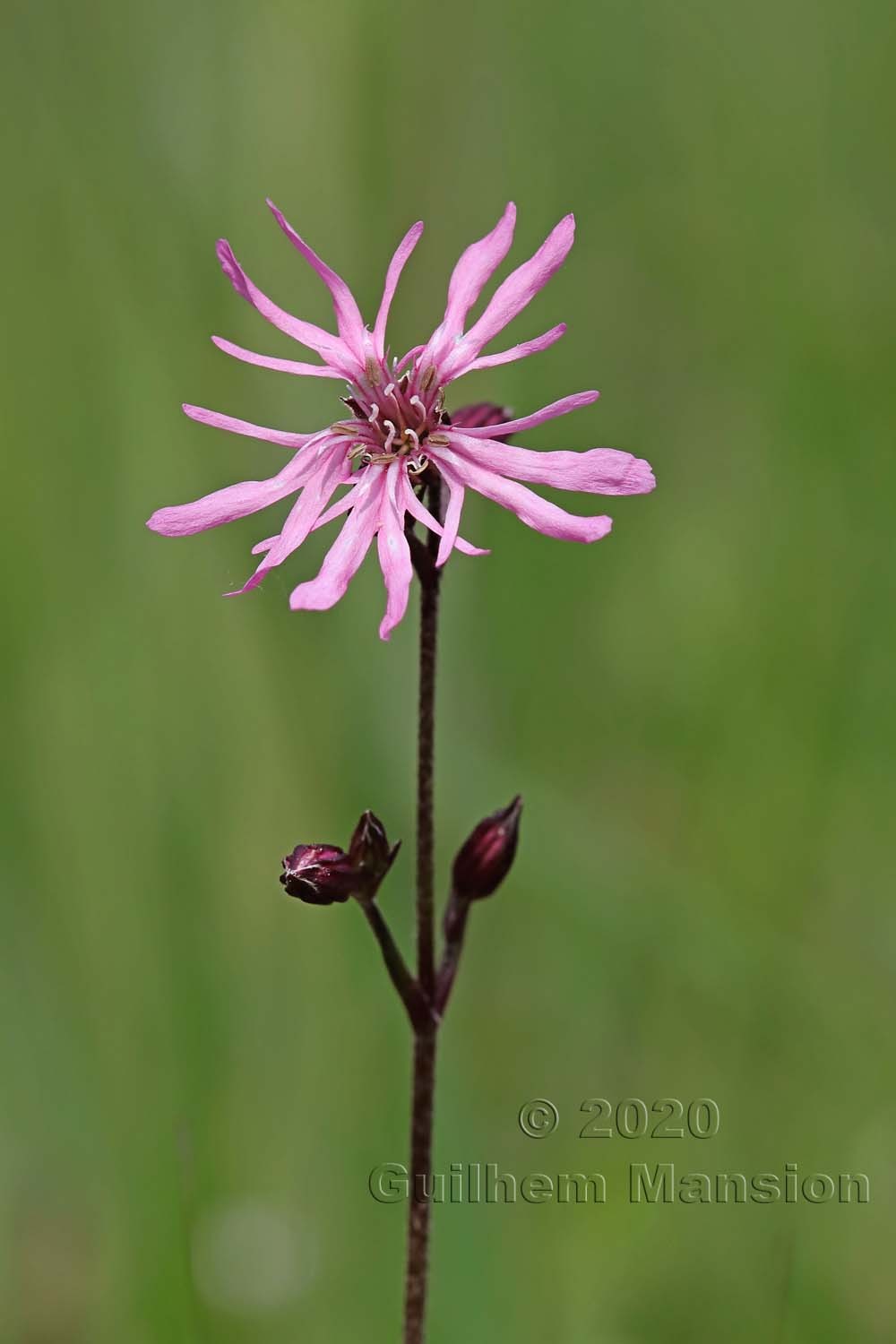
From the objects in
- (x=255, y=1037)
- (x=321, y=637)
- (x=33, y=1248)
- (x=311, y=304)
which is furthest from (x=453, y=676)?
(x=33, y=1248)

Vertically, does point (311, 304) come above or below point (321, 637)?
above

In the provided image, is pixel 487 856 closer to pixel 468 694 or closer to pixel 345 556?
pixel 345 556

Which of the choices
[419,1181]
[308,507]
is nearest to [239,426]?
[308,507]

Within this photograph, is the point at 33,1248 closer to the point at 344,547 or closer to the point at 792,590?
the point at 344,547

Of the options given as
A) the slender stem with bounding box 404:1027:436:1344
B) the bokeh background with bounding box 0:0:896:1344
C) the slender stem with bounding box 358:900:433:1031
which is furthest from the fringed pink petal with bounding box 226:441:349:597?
the bokeh background with bounding box 0:0:896:1344

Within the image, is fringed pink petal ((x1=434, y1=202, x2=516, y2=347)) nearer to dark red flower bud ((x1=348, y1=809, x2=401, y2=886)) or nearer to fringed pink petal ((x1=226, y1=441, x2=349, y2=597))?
fringed pink petal ((x1=226, y1=441, x2=349, y2=597))

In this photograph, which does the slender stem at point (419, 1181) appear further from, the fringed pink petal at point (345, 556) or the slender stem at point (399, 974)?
the fringed pink petal at point (345, 556)
